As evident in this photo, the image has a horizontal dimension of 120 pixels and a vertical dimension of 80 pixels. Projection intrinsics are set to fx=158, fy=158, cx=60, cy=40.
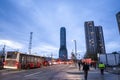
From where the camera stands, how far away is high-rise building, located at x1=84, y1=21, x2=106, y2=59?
164875mm

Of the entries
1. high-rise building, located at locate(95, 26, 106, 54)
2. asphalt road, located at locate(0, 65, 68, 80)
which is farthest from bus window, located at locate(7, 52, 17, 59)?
high-rise building, located at locate(95, 26, 106, 54)

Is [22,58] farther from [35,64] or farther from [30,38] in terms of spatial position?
[30,38]

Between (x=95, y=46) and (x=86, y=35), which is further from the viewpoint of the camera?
(x=86, y=35)

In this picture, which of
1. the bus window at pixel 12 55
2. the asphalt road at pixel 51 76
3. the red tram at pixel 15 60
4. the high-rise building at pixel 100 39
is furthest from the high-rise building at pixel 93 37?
the asphalt road at pixel 51 76

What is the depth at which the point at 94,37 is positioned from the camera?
6954 inches

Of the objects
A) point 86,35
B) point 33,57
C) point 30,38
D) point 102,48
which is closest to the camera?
point 33,57

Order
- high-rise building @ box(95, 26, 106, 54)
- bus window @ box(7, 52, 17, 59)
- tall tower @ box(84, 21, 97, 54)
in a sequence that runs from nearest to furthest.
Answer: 1. bus window @ box(7, 52, 17, 59)
2. high-rise building @ box(95, 26, 106, 54)
3. tall tower @ box(84, 21, 97, 54)

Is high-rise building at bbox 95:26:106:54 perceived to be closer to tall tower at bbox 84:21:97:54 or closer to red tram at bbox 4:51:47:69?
tall tower at bbox 84:21:97:54

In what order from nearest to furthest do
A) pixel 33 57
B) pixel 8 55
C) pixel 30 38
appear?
pixel 8 55 < pixel 33 57 < pixel 30 38

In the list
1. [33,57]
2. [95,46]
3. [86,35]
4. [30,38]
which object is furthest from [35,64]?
[86,35]

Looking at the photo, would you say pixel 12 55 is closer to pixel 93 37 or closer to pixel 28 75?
pixel 28 75

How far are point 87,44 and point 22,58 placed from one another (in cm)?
15209

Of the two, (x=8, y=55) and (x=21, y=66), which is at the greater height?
(x=8, y=55)

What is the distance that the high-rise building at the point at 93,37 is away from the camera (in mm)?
164875
